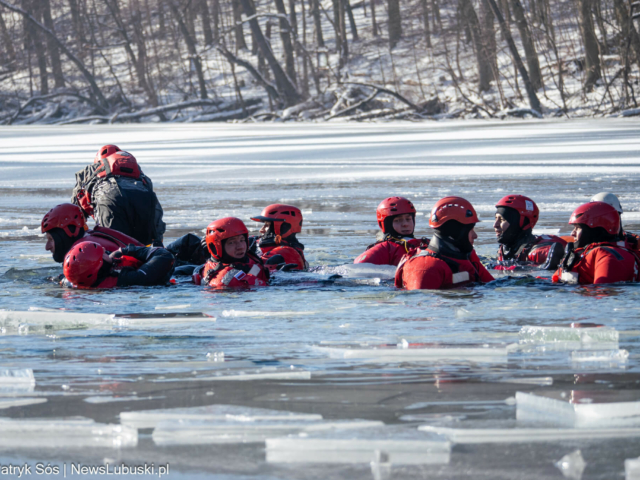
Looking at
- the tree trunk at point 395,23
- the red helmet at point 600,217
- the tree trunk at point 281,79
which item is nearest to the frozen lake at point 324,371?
the red helmet at point 600,217

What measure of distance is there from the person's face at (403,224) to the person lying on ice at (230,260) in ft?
4.58

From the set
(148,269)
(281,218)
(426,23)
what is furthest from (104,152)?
(426,23)

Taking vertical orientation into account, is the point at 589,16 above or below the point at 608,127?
above

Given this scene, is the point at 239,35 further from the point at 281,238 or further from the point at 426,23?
the point at 281,238

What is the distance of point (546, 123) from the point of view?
31.3 metres

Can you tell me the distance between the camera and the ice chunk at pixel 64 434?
3674mm

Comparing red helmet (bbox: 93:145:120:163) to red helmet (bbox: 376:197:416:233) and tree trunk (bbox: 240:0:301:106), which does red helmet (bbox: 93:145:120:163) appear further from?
tree trunk (bbox: 240:0:301:106)

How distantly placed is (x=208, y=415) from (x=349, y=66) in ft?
151

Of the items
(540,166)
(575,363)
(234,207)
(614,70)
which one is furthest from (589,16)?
(575,363)

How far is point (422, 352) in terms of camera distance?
5.17m

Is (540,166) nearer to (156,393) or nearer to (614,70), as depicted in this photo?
(156,393)

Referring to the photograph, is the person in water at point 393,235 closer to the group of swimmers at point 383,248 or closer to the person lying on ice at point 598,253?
the group of swimmers at point 383,248

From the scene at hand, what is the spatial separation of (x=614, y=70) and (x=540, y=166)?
21898 millimetres

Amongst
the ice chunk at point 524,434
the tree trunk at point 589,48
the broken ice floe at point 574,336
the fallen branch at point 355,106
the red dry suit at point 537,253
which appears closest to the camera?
the ice chunk at point 524,434
